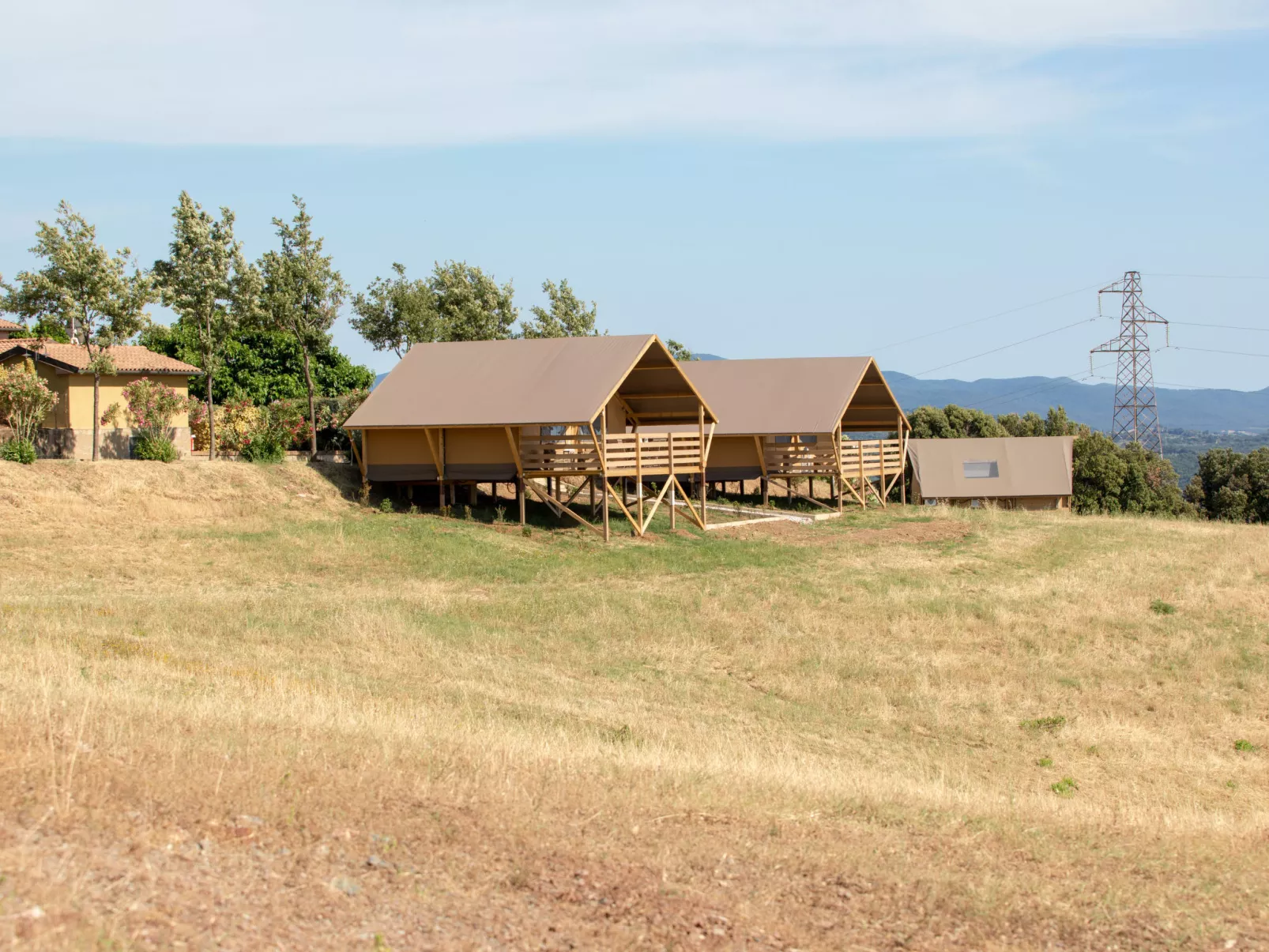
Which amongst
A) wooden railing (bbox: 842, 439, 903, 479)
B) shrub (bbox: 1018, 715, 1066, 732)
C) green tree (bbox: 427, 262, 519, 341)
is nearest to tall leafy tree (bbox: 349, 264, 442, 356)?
green tree (bbox: 427, 262, 519, 341)

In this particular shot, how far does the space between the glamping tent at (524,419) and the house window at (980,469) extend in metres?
18.3

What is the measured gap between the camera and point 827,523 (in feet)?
123

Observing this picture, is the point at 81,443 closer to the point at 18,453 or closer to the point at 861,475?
the point at 18,453

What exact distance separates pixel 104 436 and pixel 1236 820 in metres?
31.3

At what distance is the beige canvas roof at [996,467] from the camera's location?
4984 cm

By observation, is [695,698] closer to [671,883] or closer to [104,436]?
[671,883]

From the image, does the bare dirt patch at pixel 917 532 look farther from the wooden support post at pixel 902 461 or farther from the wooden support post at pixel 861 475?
the wooden support post at pixel 902 461

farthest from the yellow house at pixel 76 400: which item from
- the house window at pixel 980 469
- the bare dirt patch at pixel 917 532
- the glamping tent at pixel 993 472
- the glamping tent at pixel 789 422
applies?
the house window at pixel 980 469

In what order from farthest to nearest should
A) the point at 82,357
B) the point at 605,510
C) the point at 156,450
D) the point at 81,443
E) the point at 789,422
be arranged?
the point at 789,422 < the point at 82,357 < the point at 81,443 < the point at 156,450 < the point at 605,510

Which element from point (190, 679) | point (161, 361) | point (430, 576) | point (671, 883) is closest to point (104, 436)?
point (161, 361)

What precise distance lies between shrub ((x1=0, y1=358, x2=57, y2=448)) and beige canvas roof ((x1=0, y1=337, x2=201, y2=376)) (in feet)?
4.65

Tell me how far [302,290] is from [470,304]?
11.7m

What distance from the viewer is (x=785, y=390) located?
43438mm

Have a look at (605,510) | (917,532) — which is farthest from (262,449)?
(917,532)
